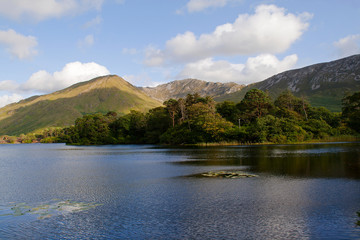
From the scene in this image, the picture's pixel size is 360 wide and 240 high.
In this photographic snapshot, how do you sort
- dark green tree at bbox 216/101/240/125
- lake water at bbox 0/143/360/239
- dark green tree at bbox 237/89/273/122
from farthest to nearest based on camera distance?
dark green tree at bbox 216/101/240/125 → dark green tree at bbox 237/89/273/122 → lake water at bbox 0/143/360/239

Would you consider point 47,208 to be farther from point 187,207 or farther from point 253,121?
point 253,121

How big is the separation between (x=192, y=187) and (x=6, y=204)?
623 inches

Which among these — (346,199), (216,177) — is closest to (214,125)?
(216,177)

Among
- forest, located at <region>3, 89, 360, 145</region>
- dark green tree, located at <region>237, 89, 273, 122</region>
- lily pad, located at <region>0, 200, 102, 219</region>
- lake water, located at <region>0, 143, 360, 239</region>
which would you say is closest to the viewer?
lake water, located at <region>0, 143, 360, 239</region>

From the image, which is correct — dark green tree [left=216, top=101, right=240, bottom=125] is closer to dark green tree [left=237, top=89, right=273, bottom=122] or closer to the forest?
the forest

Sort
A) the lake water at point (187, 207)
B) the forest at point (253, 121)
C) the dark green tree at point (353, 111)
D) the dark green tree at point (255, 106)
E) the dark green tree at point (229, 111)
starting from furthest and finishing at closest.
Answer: the dark green tree at point (229, 111) → the dark green tree at point (255, 106) → the dark green tree at point (353, 111) → the forest at point (253, 121) → the lake water at point (187, 207)

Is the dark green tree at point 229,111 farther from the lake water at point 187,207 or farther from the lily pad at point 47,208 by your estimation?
the lily pad at point 47,208

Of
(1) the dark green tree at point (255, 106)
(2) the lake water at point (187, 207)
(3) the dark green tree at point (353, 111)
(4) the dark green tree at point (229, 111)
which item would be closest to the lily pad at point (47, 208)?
(2) the lake water at point (187, 207)

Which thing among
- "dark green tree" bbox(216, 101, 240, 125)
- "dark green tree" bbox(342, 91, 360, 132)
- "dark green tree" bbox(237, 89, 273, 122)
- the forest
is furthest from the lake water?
"dark green tree" bbox(216, 101, 240, 125)

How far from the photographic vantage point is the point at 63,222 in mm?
17797

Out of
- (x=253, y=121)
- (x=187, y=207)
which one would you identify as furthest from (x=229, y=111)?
(x=187, y=207)

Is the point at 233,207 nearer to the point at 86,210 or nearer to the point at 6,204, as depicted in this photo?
the point at 86,210

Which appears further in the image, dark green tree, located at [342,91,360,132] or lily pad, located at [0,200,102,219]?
dark green tree, located at [342,91,360,132]

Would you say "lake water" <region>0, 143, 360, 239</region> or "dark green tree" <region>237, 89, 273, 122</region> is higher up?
"dark green tree" <region>237, 89, 273, 122</region>
